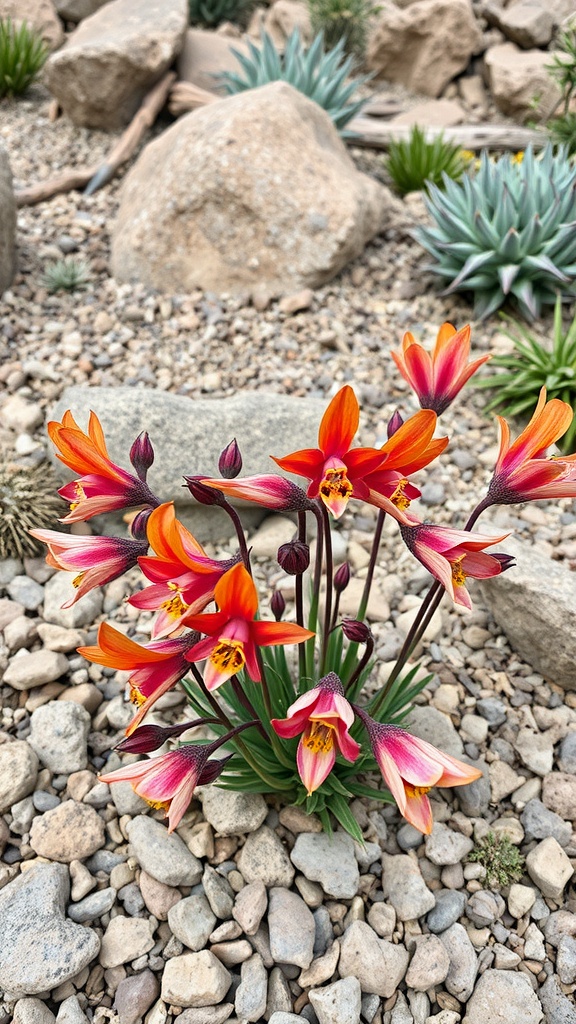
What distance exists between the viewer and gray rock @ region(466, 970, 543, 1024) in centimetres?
193

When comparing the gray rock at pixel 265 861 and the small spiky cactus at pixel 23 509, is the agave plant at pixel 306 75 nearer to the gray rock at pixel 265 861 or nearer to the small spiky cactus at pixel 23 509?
the small spiky cactus at pixel 23 509

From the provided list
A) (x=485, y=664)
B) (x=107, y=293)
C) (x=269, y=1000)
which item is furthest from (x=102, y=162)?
(x=269, y=1000)

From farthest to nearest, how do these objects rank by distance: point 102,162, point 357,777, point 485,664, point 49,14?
point 49,14, point 102,162, point 485,664, point 357,777

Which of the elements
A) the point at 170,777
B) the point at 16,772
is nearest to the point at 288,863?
the point at 170,777

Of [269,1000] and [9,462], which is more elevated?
[9,462]

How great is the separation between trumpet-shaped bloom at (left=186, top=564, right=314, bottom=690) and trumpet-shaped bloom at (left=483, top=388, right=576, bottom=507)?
25.3 inches

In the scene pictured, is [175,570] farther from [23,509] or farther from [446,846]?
[23,509]

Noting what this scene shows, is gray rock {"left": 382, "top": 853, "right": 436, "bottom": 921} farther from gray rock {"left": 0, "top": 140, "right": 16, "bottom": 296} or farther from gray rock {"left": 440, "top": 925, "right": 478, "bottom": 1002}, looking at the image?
gray rock {"left": 0, "top": 140, "right": 16, "bottom": 296}

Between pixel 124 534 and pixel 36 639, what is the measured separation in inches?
24.9

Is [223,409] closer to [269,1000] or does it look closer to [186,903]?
[186,903]

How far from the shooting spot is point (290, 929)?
2.04 meters

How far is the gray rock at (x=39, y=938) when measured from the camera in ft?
6.21

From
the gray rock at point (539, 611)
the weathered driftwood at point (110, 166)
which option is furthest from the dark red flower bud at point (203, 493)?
the weathered driftwood at point (110, 166)

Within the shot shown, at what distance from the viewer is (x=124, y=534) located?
3307mm
